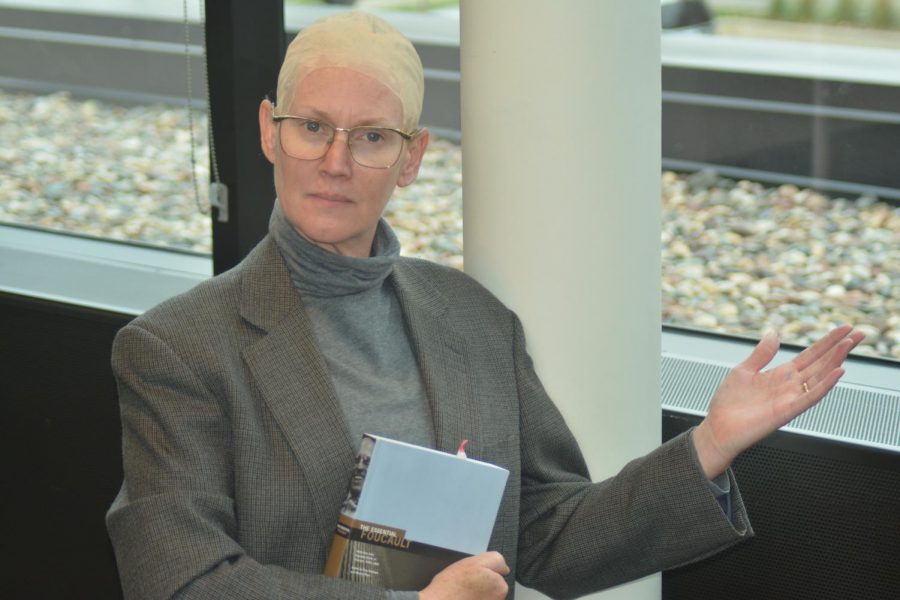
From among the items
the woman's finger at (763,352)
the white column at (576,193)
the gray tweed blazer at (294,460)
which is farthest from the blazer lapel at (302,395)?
the woman's finger at (763,352)

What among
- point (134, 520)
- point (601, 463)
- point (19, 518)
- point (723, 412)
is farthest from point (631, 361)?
point (19, 518)

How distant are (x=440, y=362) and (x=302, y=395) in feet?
0.85

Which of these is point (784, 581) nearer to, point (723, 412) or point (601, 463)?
point (601, 463)

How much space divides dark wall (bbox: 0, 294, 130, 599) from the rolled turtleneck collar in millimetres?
1381

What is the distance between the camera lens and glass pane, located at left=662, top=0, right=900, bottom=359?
9.57ft

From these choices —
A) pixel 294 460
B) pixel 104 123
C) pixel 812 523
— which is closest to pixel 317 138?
pixel 294 460

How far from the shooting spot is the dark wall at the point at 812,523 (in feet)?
8.33

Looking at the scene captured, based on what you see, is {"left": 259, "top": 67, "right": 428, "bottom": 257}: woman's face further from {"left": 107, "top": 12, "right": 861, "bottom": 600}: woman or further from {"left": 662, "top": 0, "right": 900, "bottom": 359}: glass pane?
{"left": 662, "top": 0, "right": 900, "bottom": 359}: glass pane

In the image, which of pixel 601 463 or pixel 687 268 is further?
pixel 687 268

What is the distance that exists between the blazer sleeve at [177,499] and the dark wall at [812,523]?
1078 mm

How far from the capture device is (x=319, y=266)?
2.01 metres

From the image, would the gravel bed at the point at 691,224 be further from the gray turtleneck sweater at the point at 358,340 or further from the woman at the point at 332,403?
the gray turtleneck sweater at the point at 358,340

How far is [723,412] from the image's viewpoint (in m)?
1.96

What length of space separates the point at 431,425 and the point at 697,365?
1095mm
